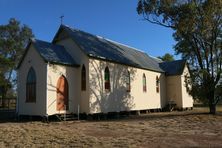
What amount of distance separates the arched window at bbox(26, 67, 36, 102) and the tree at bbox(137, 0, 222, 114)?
11989 millimetres

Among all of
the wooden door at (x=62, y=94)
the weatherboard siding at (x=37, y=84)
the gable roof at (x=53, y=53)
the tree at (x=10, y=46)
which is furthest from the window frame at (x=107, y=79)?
the tree at (x=10, y=46)

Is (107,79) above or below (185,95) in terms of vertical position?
above

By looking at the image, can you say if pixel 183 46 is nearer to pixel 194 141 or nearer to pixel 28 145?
pixel 194 141

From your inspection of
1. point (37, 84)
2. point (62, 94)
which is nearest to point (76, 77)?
point (62, 94)

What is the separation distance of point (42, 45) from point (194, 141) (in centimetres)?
1495

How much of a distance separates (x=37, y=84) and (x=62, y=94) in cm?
207

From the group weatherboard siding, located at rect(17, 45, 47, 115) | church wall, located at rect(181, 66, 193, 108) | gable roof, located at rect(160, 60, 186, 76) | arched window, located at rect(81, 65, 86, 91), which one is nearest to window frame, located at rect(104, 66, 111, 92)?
arched window, located at rect(81, 65, 86, 91)

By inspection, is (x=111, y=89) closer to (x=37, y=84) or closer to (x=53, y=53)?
(x=53, y=53)

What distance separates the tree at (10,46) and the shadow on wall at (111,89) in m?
24.4

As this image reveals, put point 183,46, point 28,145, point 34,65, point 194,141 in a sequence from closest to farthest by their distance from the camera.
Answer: point 28,145, point 194,141, point 34,65, point 183,46

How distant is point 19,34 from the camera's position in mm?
46906

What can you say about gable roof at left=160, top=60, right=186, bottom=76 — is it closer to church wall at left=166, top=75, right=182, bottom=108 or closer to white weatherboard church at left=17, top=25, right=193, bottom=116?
church wall at left=166, top=75, right=182, bottom=108

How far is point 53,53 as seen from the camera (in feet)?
72.5

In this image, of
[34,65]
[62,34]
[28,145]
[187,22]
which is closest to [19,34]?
[62,34]
